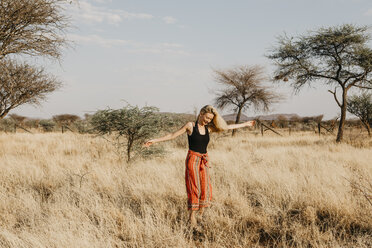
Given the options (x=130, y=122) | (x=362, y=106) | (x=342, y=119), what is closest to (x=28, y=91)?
(x=130, y=122)

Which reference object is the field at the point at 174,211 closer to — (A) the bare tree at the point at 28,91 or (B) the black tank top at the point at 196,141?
(B) the black tank top at the point at 196,141

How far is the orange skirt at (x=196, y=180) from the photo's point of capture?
3.69 m

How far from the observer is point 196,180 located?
3.70 meters

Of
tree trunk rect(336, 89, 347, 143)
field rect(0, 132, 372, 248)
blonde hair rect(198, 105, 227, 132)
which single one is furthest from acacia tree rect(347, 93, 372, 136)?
blonde hair rect(198, 105, 227, 132)

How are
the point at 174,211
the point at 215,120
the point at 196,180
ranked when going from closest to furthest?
the point at 196,180 → the point at 215,120 → the point at 174,211

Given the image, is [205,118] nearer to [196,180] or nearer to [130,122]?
[196,180]

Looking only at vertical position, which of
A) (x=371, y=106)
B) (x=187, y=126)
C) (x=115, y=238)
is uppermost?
(x=371, y=106)

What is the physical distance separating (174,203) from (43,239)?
2.14 meters

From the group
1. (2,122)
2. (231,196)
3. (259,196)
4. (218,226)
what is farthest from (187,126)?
(2,122)

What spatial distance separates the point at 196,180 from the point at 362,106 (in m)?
27.3

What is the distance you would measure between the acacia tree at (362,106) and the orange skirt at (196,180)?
2600cm

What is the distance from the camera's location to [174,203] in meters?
4.63

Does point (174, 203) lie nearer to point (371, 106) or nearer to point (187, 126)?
point (187, 126)

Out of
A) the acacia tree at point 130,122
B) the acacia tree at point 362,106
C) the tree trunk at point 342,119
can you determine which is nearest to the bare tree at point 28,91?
the acacia tree at point 130,122
